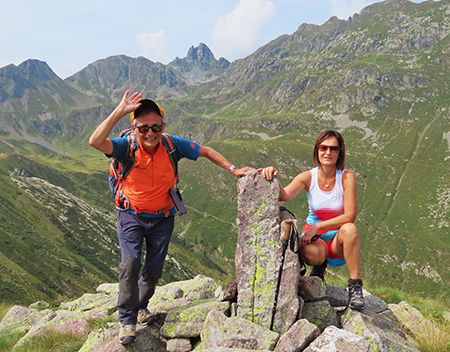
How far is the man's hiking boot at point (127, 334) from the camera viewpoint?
24.8 ft

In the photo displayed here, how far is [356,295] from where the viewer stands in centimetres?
780

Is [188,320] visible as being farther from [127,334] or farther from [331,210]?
[331,210]

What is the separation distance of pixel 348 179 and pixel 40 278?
145 m

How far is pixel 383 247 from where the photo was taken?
17700 centimetres

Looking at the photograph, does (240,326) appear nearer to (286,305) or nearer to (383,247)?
(286,305)

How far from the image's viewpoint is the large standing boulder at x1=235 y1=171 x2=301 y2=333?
25.0 feet

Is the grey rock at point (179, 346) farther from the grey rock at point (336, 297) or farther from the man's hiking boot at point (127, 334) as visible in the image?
the grey rock at point (336, 297)

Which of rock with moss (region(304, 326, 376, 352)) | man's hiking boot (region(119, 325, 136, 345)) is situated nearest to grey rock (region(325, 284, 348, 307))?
rock with moss (region(304, 326, 376, 352))

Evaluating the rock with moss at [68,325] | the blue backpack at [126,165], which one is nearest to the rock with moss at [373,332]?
the blue backpack at [126,165]

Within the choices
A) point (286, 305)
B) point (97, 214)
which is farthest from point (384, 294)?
point (97, 214)

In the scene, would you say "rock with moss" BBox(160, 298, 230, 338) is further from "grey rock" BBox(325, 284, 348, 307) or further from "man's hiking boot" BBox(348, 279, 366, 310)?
"man's hiking boot" BBox(348, 279, 366, 310)

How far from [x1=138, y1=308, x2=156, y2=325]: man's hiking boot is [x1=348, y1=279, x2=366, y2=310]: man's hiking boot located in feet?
20.5

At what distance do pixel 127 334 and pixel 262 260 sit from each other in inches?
173

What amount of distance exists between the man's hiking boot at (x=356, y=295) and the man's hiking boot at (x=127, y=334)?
6366 millimetres
